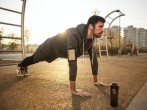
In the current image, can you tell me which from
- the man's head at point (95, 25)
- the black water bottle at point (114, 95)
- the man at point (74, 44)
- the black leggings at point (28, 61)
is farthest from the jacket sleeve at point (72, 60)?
the black leggings at point (28, 61)

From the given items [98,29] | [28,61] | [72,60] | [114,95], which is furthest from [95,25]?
[28,61]

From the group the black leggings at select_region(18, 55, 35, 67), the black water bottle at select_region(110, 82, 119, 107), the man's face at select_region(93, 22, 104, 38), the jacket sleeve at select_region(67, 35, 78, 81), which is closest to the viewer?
the black water bottle at select_region(110, 82, 119, 107)

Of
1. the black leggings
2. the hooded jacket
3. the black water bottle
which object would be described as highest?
the hooded jacket

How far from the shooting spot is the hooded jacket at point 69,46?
3494 mm

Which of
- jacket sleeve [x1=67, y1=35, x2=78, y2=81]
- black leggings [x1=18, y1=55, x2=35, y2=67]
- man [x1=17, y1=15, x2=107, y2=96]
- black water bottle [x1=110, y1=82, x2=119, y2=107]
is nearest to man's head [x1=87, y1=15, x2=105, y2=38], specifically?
man [x1=17, y1=15, x2=107, y2=96]

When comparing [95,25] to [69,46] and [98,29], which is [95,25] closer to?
[98,29]

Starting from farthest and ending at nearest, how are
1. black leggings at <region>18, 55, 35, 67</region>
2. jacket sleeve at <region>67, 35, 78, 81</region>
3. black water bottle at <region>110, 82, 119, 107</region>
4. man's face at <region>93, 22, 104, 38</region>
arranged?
black leggings at <region>18, 55, 35, 67</region>
man's face at <region>93, 22, 104, 38</region>
jacket sleeve at <region>67, 35, 78, 81</region>
black water bottle at <region>110, 82, 119, 107</region>

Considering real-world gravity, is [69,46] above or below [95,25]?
below

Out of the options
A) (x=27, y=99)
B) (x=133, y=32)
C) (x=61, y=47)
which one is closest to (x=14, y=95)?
(x=27, y=99)

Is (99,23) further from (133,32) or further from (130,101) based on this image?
(133,32)

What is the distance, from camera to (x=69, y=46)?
11.5 feet

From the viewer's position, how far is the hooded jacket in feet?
11.5

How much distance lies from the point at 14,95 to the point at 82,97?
3.06 feet

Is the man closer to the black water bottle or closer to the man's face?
the man's face
